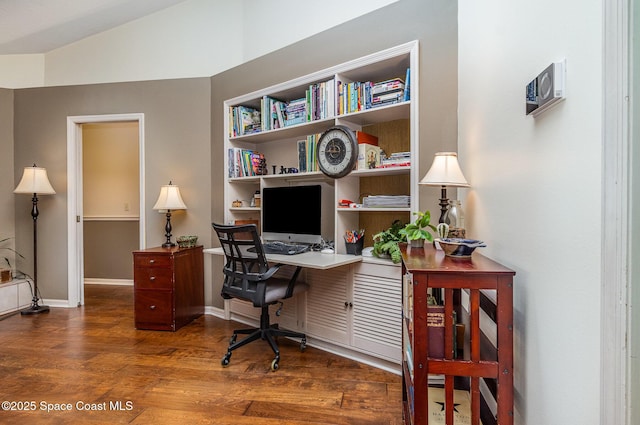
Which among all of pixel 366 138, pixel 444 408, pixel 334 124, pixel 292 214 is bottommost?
pixel 444 408

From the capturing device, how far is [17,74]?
3992mm

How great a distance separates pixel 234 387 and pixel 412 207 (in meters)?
1.61

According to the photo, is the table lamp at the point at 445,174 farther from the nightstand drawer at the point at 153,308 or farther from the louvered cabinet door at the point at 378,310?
the nightstand drawer at the point at 153,308

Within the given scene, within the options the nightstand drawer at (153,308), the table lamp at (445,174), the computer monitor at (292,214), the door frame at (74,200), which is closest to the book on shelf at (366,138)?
the computer monitor at (292,214)

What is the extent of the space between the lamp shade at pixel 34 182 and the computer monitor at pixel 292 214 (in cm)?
252

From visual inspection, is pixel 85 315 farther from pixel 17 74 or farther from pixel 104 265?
pixel 17 74

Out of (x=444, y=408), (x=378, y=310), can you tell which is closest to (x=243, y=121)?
(x=378, y=310)

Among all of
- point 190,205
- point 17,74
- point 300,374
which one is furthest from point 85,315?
point 17,74

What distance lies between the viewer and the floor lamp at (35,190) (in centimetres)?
354

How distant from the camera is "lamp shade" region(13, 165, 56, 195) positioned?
353 centimetres

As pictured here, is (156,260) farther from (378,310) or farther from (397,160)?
(397,160)

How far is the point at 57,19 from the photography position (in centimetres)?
346

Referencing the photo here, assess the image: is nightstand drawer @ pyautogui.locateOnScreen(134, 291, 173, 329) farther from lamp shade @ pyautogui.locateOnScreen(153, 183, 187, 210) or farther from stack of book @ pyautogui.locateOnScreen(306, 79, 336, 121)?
stack of book @ pyautogui.locateOnScreen(306, 79, 336, 121)

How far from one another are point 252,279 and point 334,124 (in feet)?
4.43
